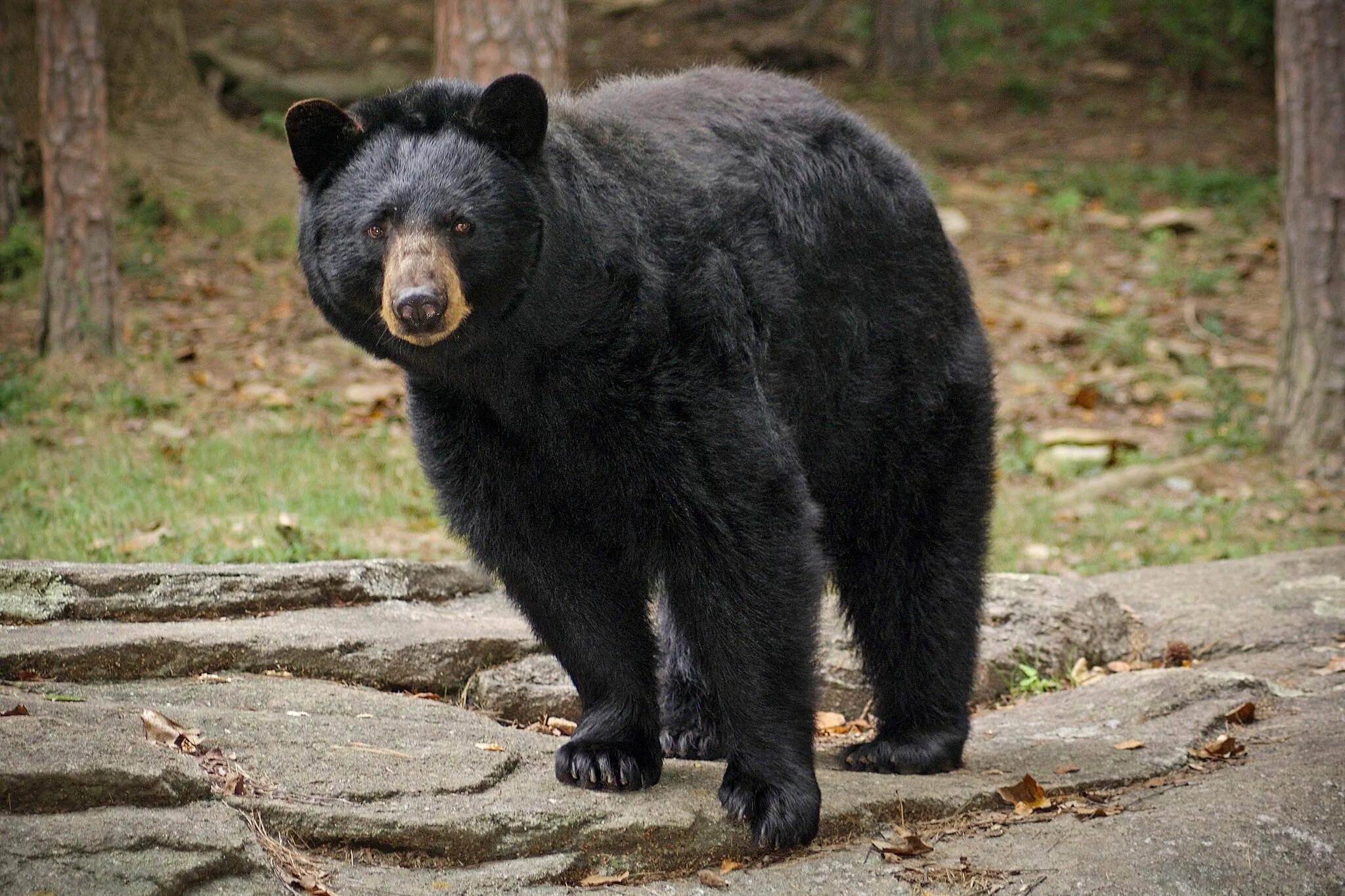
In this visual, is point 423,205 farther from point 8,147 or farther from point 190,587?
point 8,147

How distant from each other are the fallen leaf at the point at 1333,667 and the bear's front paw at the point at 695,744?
2.43 m

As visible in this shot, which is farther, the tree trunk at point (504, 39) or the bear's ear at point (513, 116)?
the tree trunk at point (504, 39)

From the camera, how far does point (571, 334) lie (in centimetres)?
348

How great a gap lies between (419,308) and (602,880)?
148cm

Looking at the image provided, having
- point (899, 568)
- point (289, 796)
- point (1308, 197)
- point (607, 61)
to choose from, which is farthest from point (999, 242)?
point (289, 796)

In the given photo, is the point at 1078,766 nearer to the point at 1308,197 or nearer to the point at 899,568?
the point at 899,568

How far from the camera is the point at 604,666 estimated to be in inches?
157

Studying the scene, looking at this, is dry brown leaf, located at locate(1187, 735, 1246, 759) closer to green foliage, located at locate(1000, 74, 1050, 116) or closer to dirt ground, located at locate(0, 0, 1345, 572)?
dirt ground, located at locate(0, 0, 1345, 572)

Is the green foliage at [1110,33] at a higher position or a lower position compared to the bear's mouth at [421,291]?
higher

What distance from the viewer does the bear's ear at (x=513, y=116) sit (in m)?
3.32

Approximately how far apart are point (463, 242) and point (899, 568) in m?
1.93

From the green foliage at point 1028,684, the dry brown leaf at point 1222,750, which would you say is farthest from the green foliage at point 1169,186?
the dry brown leaf at point 1222,750

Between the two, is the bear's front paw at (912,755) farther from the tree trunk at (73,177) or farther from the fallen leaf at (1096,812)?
the tree trunk at (73,177)

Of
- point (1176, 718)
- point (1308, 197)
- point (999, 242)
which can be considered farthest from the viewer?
point (999, 242)
